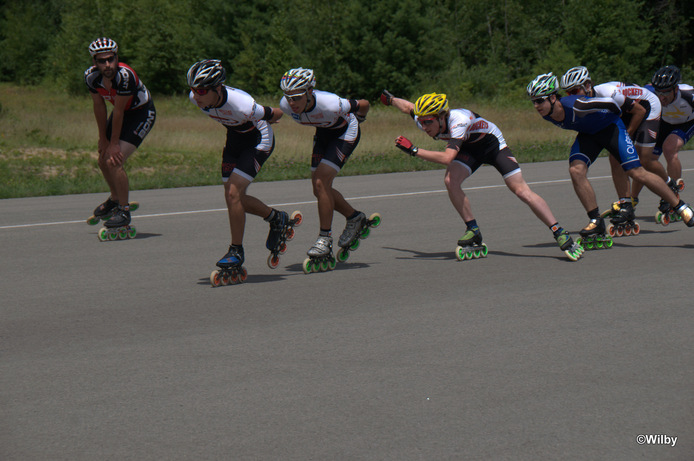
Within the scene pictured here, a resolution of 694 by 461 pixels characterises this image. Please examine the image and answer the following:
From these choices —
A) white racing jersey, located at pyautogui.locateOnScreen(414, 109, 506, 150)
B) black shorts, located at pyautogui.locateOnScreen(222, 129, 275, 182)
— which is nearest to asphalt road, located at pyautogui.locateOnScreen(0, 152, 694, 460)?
black shorts, located at pyautogui.locateOnScreen(222, 129, 275, 182)

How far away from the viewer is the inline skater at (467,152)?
869 cm

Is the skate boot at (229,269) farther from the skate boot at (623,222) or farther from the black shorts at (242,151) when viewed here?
the skate boot at (623,222)

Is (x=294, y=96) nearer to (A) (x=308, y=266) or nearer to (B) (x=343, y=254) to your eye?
(A) (x=308, y=266)

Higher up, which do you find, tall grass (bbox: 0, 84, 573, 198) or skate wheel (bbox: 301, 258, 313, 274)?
skate wheel (bbox: 301, 258, 313, 274)

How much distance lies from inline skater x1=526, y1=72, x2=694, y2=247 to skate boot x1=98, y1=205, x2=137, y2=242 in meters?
5.32

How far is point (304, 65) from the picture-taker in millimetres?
64062

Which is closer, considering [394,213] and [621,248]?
[621,248]

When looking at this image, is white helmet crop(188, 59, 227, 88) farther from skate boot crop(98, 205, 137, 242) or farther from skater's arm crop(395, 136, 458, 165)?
skate boot crop(98, 205, 137, 242)

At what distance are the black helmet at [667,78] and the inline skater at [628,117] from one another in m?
0.18

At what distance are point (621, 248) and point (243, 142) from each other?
4488 mm

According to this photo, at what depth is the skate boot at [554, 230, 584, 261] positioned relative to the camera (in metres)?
9.06

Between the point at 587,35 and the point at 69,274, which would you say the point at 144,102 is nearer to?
the point at 69,274

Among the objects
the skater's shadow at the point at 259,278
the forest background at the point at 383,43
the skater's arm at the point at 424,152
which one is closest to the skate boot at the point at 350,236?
the skater's shadow at the point at 259,278

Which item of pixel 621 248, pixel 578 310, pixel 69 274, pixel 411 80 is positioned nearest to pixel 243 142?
pixel 69 274
